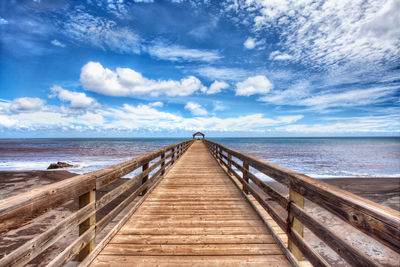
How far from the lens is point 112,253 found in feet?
7.79

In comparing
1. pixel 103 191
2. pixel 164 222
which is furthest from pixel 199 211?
pixel 103 191

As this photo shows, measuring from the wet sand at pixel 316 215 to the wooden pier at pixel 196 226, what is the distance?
2.72 metres

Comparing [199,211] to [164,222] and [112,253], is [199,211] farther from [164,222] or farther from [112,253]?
[112,253]

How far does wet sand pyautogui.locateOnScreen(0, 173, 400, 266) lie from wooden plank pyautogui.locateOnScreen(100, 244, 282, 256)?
310cm

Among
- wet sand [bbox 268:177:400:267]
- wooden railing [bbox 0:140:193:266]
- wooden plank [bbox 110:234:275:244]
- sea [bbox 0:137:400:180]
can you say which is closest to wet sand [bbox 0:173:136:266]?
wooden railing [bbox 0:140:193:266]

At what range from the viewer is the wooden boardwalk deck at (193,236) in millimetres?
2295

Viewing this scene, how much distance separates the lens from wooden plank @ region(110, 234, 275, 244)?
2654 millimetres

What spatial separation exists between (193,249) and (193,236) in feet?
1.05

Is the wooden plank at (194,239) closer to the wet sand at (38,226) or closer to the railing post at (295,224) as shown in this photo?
the railing post at (295,224)

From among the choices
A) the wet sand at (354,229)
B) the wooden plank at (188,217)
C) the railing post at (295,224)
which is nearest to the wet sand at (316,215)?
the wet sand at (354,229)

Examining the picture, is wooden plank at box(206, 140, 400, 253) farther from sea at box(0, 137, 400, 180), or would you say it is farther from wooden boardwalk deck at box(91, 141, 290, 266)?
sea at box(0, 137, 400, 180)

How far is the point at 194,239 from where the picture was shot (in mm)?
2734

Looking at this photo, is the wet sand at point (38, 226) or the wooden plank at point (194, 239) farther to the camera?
the wet sand at point (38, 226)

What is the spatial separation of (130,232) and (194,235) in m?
1.02
